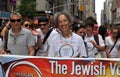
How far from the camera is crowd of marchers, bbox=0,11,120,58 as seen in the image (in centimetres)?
611

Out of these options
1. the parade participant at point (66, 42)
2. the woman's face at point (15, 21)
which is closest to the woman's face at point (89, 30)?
the woman's face at point (15, 21)

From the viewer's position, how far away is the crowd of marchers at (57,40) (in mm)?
6105

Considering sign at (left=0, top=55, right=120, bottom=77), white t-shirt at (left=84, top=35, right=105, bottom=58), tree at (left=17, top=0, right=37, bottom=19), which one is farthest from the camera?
tree at (left=17, top=0, right=37, bottom=19)

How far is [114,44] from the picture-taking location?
8.36m

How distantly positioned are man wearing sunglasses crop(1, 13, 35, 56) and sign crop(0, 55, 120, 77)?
3.01ft

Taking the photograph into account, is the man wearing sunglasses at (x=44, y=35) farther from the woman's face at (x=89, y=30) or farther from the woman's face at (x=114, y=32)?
the woman's face at (x=114, y=32)

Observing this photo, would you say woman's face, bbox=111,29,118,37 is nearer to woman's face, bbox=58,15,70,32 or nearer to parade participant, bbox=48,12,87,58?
parade participant, bbox=48,12,87,58

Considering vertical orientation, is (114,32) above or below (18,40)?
below

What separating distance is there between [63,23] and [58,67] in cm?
73

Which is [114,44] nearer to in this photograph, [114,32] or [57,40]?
[114,32]

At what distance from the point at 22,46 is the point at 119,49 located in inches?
89.0

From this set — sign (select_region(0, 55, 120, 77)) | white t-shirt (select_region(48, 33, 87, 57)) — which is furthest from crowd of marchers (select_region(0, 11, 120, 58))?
sign (select_region(0, 55, 120, 77))

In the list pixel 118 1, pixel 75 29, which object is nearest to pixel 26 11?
pixel 75 29

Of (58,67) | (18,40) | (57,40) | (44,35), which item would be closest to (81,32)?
(44,35)
